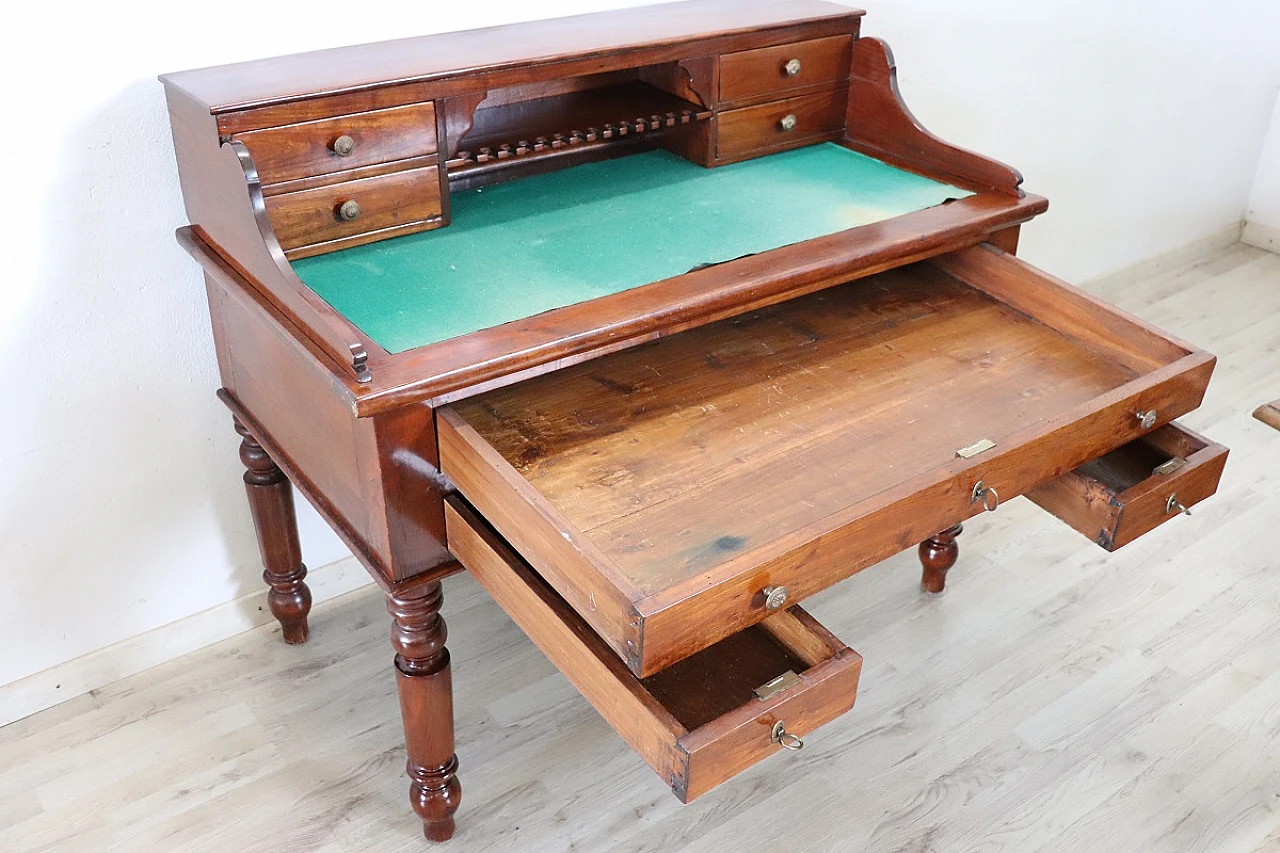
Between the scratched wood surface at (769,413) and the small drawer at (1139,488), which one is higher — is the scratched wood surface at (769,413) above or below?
above

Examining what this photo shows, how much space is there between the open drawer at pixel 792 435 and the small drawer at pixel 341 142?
32 centimetres

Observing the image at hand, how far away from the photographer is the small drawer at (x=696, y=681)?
114 centimetres

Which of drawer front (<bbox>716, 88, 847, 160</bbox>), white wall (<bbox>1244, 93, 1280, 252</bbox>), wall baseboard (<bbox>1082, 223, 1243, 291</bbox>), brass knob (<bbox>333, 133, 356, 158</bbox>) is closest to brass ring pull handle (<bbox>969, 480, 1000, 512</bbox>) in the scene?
drawer front (<bbox>716, 88, 847, 160</bbox>)

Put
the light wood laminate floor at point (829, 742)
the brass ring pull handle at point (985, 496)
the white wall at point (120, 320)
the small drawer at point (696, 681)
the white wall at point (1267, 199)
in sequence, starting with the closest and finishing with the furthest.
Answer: the small drawer at point (696, 681) < the brass ring pull handle at point (985, 496) < the white wall at point (120, 320) < the light wood laminate floor at point (829, 742) < the white wall at point (1267, 199)

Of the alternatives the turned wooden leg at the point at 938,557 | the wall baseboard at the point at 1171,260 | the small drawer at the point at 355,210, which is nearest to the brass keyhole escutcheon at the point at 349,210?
the small drawer at the point at 355,210

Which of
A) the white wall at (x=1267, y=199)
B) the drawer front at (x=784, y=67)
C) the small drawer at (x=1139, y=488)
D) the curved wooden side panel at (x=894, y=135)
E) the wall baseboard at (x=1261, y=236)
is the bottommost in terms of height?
the wall baseboard at (x=1261, y=236)

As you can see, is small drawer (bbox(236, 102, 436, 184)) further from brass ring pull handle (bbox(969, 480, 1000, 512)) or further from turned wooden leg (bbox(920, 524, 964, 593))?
turned wooden leg (bbox(920, 524, 964, 593))

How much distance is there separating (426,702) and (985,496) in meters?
0.73

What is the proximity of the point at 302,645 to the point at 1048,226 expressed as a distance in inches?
81.0

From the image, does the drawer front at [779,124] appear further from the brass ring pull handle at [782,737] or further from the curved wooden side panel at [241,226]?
the brass ring pull handle at [782,737]

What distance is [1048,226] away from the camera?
118 inches

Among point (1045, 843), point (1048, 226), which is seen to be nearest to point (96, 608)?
point (1045, 843)

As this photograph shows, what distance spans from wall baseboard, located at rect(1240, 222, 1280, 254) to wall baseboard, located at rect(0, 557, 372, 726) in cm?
290

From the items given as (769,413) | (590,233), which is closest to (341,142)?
(590,233)
